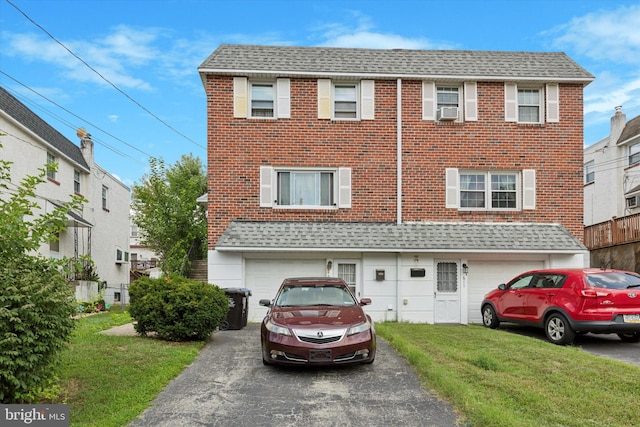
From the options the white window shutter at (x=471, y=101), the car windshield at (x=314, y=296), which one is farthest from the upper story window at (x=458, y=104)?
the car windshield at (x=314, y=296)

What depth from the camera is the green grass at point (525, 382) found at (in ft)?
17.8

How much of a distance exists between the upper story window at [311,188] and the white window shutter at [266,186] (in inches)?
2.4

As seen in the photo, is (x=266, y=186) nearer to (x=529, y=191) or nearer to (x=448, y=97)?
(x=448, y=97)

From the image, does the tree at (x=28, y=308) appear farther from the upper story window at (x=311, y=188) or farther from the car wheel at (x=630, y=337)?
the car wheel at (x=630, y=337)

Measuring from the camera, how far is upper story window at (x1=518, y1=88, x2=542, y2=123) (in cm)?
1533

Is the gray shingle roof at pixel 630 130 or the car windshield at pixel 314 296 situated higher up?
the gray shingle roof at pixel 630 130

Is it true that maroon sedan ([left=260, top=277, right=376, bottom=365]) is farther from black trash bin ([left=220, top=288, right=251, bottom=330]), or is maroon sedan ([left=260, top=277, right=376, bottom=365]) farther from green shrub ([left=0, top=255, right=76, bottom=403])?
black trash bin ([left=220, top=288, right=251, bottom=330])

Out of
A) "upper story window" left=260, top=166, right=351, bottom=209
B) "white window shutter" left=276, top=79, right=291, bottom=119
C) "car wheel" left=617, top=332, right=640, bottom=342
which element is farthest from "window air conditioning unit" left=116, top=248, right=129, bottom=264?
"car wheel" left=617, top=332, right=640, bottom=342

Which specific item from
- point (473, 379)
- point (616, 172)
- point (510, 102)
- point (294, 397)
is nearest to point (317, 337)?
point (294, 397)

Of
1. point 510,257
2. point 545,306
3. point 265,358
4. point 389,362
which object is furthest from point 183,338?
point 510,257

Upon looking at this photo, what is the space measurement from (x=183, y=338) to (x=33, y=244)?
15.2ft

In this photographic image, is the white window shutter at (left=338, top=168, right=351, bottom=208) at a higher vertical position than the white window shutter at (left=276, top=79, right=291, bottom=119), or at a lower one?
lower

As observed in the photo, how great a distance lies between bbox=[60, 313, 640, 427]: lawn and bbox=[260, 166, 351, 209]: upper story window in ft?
18.7

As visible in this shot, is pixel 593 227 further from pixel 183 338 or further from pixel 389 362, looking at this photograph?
pixel 183 338
